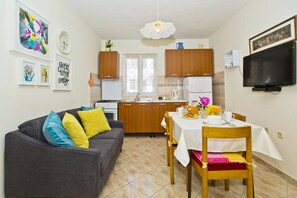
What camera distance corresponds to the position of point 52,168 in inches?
57.4

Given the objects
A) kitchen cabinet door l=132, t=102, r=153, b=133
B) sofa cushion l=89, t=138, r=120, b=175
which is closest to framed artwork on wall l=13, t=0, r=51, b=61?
Result: sofa cushion l=89, t=138, r=120, b=175

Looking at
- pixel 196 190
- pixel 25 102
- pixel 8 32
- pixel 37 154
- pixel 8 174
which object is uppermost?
Answer: pixel 8 32

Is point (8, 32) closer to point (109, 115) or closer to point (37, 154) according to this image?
point (37, 154)

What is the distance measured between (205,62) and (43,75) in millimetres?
3711

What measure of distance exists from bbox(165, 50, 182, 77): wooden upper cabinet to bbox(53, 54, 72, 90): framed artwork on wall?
2.51m

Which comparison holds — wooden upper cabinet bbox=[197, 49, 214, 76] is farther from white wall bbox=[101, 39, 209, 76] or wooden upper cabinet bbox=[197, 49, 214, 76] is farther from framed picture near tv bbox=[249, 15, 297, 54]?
framed picture near tv bbox=[249, 15, 297, 54]

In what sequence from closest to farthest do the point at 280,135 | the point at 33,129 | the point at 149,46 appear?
1. the point at 33,129
2. the point at 280,135
3. the point at 149,46

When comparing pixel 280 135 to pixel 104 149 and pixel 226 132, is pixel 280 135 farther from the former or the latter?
pixel 104 149

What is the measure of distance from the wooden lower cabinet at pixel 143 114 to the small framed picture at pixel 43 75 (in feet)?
6.76

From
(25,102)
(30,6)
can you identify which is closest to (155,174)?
(25,102)

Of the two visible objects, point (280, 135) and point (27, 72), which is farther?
point (280, 135)

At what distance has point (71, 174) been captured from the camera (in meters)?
1.45

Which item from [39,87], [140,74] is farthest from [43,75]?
[140,74]

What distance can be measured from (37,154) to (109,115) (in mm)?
2597
